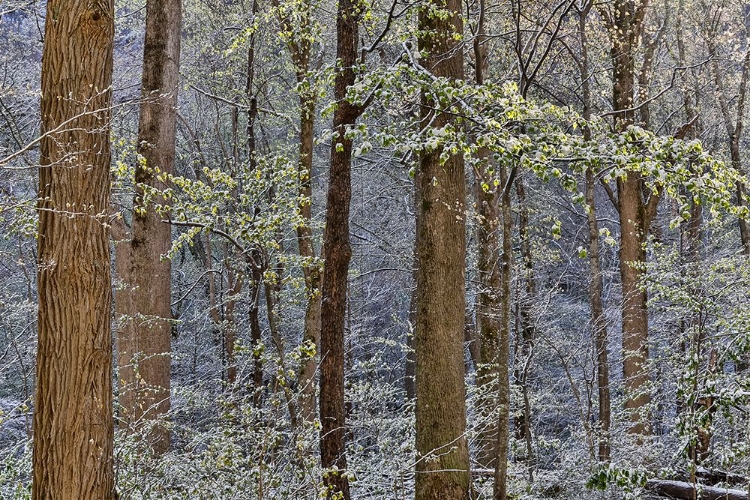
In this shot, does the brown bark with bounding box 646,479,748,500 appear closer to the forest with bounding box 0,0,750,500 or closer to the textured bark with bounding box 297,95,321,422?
the forest with bounding box 0,0,750,500

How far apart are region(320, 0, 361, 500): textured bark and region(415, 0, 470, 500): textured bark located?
845 mm

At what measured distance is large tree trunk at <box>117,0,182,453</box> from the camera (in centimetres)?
725

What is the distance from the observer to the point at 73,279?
163 inches

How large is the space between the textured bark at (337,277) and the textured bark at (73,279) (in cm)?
251

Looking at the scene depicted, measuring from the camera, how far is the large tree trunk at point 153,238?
23.8 ft

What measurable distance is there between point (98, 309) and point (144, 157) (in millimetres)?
3275

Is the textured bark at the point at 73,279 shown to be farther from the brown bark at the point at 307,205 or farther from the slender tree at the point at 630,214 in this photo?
the slender tree at the point at 630,214

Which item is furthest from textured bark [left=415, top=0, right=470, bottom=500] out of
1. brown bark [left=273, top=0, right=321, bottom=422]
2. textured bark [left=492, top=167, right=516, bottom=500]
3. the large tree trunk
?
the large tree trunk

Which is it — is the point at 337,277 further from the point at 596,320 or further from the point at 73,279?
the point at 596,320

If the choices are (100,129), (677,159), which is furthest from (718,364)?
(100,129)

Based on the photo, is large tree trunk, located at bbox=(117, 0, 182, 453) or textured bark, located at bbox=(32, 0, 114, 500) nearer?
textured bark, located at bbox=(32, 0, 114, 500)

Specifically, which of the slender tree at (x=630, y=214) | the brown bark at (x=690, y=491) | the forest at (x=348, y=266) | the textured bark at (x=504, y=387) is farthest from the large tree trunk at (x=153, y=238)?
the slender tree at (x=630, y=214)

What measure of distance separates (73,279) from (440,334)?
9.88 ft

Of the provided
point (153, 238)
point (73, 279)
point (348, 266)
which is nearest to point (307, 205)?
point (348, 266)
